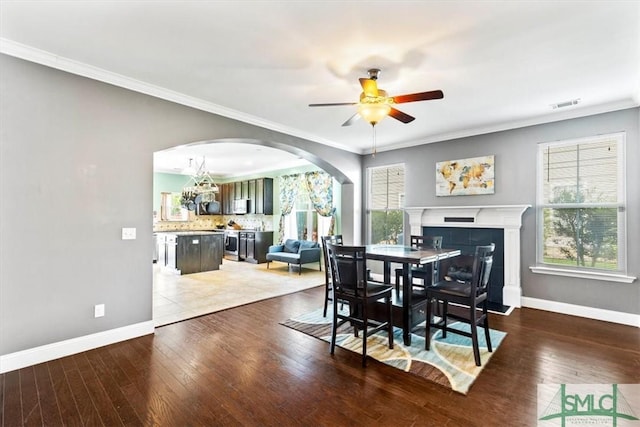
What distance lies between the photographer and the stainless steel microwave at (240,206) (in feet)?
32.4

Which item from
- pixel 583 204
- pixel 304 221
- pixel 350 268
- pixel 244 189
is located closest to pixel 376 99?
pixel 350 268

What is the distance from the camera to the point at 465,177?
205 inches

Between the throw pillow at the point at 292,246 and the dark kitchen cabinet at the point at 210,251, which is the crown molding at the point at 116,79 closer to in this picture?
the throw pillow at the point at 292,246

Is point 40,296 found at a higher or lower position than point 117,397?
higher

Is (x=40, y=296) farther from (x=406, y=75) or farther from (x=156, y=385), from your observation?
(x=406, y=75)

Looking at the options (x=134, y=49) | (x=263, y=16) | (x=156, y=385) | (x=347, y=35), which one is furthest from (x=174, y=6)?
(x=156, y=385)

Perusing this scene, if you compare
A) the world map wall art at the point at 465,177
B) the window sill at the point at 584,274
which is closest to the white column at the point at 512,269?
the window sill at the point at 584,274

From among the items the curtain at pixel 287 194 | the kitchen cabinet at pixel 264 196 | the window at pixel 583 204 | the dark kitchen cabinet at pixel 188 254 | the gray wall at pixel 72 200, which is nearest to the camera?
the gray wall at pixel 72 200

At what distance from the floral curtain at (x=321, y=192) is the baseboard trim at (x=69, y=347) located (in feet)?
15.6

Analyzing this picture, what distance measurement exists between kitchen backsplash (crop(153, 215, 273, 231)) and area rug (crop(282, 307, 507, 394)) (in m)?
6.03

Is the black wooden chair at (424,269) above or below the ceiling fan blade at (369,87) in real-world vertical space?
below

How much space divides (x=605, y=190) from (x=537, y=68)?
2.22 meters

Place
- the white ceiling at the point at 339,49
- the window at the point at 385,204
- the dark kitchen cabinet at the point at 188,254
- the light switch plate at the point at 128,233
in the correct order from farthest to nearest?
the dark kitchen cabinet at the point at 188,254
the window at the point at 385,204
the light switch plate at the point at 128,233
the white ceiling at the point at 339,49

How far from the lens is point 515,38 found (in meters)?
2.51
